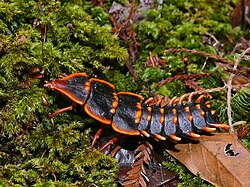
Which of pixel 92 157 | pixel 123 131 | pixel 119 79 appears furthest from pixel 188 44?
pixel 92 157

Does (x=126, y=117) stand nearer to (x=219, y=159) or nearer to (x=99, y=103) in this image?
(x=99, y=103)

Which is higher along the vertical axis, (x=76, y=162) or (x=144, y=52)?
(x=144, y=52)

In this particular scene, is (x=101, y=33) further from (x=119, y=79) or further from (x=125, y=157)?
(x=125, y=157)

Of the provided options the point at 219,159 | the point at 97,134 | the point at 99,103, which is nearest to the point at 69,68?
the point at 99,103

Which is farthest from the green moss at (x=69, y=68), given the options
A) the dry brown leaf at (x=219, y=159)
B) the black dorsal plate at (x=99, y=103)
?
the dry brown leaf at (x=219, y=159)

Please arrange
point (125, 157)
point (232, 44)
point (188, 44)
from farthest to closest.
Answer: point (232, 44) → point (188, 44) → point (125, 157)

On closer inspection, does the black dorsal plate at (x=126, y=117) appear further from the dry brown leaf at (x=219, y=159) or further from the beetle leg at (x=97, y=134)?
the dry brown leaf at (x=219, y=159)

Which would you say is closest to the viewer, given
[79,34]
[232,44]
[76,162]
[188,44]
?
[76,162]
